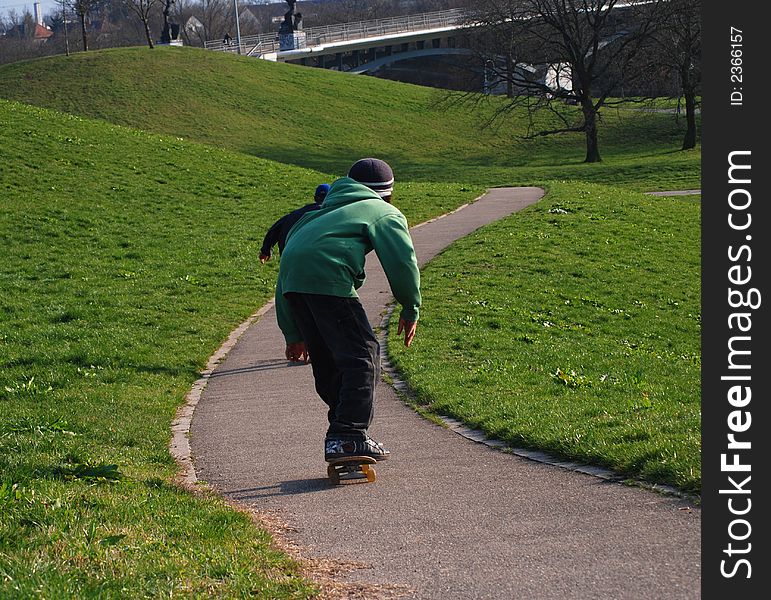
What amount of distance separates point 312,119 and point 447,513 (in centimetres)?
5228

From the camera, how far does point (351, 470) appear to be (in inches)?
258

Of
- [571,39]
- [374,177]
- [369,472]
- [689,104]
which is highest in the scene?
[571,39]

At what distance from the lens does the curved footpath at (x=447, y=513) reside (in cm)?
450

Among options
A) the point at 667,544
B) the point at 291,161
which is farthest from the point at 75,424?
the point at 291,161

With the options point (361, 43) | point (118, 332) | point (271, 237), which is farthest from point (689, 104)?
point (361, 43)

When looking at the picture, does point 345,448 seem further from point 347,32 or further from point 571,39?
point 347,32

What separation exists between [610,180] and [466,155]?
1498cm

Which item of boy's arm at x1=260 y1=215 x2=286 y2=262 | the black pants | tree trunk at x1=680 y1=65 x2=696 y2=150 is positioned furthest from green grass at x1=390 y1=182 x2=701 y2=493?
tree trunk at x1=680 y1=65 x2=696 y2=150

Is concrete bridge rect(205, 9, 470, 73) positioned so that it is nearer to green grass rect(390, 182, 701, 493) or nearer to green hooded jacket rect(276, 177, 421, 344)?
green grass rect(390, 182, 701, 493)

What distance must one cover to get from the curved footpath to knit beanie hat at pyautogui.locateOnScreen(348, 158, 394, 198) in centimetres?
184

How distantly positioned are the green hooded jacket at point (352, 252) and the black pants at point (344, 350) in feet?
0.30

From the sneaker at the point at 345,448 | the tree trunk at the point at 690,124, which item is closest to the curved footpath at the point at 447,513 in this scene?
the sneaker at the point at 345,448

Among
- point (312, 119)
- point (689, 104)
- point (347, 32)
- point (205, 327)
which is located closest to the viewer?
point (205, 327)

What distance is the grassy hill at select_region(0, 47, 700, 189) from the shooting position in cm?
4775
